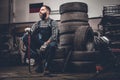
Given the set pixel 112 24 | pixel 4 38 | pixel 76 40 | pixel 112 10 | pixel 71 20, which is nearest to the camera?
pixel 76 40

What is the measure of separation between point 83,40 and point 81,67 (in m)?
0.52

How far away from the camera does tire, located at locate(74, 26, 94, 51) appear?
4707 millimetres

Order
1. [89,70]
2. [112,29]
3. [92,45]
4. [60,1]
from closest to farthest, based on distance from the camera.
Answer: [89,70] < [92,45] < [112,29] < [60,1]

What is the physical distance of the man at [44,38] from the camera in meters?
4.36

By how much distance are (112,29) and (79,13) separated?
1023mm

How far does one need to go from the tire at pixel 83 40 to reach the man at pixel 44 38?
49 cm

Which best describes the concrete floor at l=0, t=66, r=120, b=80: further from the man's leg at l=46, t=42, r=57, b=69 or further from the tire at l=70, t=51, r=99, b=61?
the tire at l=70, t=51, r=99, b=61

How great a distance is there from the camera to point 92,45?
16.0 feet

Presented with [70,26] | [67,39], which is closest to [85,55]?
[67,39]

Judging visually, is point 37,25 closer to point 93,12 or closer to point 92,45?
point 92,45

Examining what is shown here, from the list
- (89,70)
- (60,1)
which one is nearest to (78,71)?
(89,70)

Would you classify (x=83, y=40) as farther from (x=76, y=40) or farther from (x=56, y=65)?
(x=56, y=65)

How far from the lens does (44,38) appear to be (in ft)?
15.2

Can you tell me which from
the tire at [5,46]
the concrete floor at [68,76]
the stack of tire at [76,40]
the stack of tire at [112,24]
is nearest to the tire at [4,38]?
the tire at [5,46]
